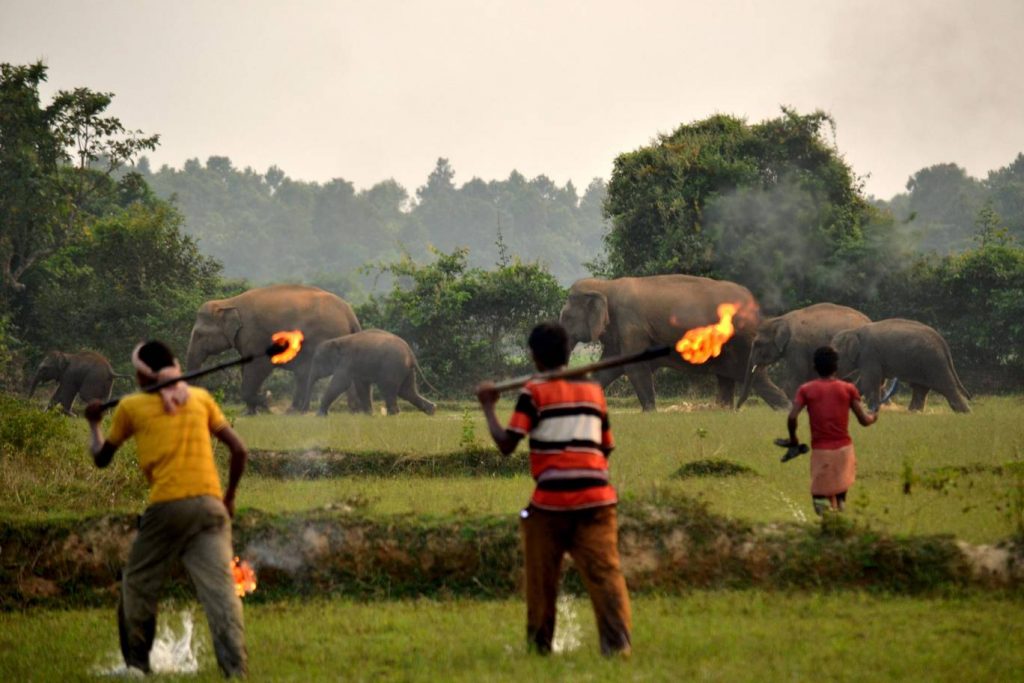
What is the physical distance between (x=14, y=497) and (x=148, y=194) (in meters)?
32.4

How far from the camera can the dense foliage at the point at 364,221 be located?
123m

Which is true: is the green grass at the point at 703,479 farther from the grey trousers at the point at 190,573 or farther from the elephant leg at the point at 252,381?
the elephant leg at the point at 252,381

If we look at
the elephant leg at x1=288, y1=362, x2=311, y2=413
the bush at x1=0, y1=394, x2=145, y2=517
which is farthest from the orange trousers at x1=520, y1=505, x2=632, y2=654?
the elephant leg at x1=288, y1=362, x2=311, y2=413

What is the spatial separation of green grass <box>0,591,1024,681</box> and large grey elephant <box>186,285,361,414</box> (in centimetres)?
2230

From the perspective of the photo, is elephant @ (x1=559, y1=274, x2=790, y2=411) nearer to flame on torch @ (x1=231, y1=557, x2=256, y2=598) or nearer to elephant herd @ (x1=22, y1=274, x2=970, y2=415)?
elephant herd @ (x1=22, y1=274, x2=970, y2=415)

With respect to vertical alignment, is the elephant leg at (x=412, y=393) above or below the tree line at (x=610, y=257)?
below

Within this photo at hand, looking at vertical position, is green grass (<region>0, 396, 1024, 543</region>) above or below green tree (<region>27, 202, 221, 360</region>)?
below

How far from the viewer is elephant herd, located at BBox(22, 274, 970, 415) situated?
26.4 m

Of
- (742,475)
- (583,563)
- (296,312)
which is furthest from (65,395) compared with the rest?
(583,563)

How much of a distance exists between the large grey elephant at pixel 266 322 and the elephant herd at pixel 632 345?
3 cm

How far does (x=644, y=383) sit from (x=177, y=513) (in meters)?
20.7

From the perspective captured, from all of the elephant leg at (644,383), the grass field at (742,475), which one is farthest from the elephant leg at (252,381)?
the elephant leg at (644,383)

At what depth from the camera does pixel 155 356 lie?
26.7 ft

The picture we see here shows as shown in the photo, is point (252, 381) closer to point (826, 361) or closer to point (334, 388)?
point (334, 388)
